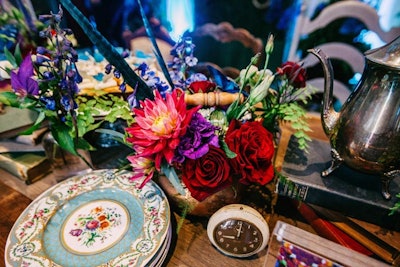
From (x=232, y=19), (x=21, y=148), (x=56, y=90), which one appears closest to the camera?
(x=56, y=90)

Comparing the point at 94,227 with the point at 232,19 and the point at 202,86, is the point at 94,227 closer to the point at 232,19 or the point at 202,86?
the point at 202,86

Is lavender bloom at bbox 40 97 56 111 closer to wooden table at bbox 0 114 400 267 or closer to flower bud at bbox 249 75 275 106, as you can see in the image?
wooden table at bbox 0 114 400 267

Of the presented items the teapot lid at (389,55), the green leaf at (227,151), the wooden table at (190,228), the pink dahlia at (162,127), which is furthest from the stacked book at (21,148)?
the teapot lid at (389,55)

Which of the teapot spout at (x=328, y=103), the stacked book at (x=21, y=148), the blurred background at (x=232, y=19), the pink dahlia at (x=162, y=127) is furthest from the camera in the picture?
the blurred background at (x=232, y=19)

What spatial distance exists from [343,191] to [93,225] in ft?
1.66

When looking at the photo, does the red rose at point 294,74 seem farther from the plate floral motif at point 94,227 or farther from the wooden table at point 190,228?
the plate floral motif at point 94,227

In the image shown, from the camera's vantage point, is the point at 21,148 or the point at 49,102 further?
the point at 21,148

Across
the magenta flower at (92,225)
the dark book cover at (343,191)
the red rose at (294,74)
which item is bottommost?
the magenta flower at (92,225)

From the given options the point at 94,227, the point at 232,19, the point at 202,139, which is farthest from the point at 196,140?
the point at 232,19

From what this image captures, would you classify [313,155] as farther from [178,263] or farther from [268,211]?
[178,263]

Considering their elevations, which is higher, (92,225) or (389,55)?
(389,55)

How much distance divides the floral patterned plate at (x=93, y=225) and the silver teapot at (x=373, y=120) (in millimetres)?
383

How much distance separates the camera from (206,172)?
1.46 ft

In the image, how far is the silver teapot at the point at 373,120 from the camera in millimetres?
443
